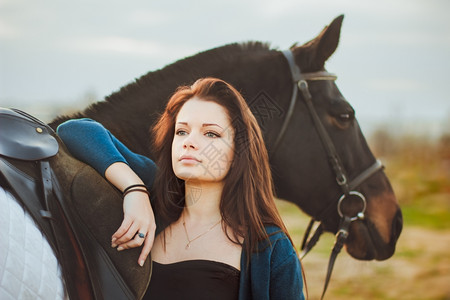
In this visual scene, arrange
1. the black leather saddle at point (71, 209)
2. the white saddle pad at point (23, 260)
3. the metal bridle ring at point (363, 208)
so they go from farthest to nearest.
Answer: the metal bridle ring at point (363, 208) < the black leather saddle at point (71, 209) < the white saddle pad at point (23, 260)

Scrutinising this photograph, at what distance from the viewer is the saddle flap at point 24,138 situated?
122 centimetres

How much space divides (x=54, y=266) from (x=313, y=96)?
1.44 m

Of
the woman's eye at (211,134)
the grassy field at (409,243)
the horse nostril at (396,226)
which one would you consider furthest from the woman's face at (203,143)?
the horse nostril at (396,226)

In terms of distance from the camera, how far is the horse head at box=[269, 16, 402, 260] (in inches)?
82.8

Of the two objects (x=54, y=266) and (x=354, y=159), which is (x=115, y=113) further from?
(x=354, y=159)

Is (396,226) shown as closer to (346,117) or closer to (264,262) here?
(346,117)

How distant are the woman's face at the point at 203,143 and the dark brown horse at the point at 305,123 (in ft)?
2.05

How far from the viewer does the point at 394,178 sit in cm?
916

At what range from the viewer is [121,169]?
1330 mm

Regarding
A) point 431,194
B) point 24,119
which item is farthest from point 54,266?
point 431,194

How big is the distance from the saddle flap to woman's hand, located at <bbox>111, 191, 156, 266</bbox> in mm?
281

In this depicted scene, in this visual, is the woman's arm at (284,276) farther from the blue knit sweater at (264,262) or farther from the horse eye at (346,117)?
the horse eye at (346,117)

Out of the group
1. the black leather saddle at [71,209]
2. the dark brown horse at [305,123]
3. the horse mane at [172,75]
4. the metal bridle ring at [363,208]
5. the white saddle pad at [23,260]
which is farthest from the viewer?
the metal bridle ring at [363,208]

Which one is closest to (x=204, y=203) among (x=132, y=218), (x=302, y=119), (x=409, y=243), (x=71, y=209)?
(x=132, y=218)
